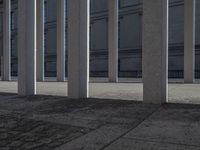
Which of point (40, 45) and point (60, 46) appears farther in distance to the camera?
point (40, 45)

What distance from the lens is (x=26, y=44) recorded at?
12.1 metres

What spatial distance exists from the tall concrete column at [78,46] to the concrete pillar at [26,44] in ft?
7.95

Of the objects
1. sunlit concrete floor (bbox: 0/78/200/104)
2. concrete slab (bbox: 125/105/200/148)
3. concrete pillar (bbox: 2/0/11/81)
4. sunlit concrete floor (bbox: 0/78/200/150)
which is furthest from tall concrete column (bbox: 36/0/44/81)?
concrete slab (bbox: 125/105/200/148)

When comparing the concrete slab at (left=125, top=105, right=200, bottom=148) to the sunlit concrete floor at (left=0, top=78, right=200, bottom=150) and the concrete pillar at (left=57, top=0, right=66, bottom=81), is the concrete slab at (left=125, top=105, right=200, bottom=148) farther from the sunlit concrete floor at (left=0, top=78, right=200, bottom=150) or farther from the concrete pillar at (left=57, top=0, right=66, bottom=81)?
the concrete pillar at (left=57, top=0, right=66, bottom=81)

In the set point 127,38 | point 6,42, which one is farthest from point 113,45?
point 127,38

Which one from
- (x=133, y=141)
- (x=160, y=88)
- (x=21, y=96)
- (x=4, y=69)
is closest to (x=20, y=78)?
(x=21, y=96)

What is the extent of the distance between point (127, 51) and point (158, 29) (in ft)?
97.9

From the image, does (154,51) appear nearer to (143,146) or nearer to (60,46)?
(143,146)

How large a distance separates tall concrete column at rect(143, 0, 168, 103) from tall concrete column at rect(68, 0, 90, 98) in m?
2.62

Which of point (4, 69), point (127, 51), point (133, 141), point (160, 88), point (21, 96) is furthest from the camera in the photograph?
point (127, 51)

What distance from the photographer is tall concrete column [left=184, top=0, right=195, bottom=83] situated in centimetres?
2192

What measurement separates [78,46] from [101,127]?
5093 millimetres

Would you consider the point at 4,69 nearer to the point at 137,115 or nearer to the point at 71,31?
the point at 71,31

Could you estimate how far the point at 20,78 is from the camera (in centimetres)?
1246
